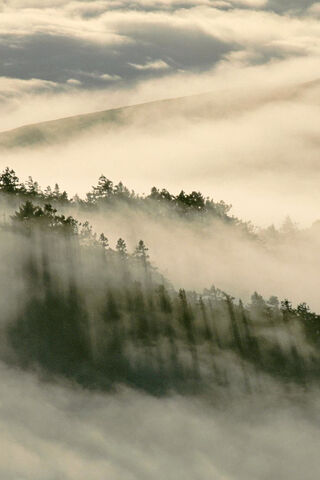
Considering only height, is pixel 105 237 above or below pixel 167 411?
above

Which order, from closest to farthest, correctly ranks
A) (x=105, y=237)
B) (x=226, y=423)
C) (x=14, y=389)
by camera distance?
1. (x=14, y=389)
2. (x=226, y=423)
3. (x=105, y=237)

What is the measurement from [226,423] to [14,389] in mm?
33209

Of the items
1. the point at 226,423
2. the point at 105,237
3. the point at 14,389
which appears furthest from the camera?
the point at 105,237

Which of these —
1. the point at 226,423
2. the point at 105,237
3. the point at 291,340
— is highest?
the point at 105,237

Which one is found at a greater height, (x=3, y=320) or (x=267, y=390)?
(x=3, y=320)

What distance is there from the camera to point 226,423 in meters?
157

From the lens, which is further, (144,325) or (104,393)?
(144,325)

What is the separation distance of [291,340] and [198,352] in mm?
14257

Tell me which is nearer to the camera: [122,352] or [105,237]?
[122,352]

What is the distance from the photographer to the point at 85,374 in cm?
14812

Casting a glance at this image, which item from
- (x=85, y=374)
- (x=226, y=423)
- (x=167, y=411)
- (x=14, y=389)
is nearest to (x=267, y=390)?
(x=226, y=423)

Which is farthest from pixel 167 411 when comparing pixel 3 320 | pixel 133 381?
pixel 3 320

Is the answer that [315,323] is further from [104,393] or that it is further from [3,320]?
[3,320]

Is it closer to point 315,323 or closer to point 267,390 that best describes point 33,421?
point 267,390
